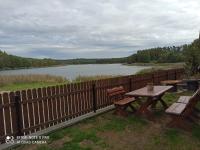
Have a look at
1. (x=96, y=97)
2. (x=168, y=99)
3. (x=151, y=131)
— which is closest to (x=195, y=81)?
(x=168, y=99)

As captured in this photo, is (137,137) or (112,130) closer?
(137,137)

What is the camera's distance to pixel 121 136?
5.95m

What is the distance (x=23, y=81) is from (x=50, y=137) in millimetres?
21305

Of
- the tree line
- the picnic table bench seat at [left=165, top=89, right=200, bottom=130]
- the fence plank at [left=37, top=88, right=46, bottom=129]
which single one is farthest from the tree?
the tree line

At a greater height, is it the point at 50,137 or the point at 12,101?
the point at 12,101

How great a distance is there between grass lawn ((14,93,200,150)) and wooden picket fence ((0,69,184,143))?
0.48 metres

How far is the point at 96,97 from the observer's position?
27.4 ft

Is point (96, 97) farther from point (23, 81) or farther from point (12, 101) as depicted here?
point (23, 81)

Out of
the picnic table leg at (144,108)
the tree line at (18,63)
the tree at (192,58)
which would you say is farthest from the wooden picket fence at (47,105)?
the tree line at (18,63)

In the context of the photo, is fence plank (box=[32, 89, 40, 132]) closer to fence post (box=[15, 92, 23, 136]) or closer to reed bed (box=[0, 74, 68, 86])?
fence post (box=[15, 92, 23, 136])

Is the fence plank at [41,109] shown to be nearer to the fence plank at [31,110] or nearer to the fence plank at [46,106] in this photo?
the fence plank at [46,106]

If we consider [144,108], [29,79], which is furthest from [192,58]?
[29,79]

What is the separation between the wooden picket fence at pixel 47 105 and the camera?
5485 millimetres

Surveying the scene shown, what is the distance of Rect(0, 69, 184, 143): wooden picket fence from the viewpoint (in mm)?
5485
